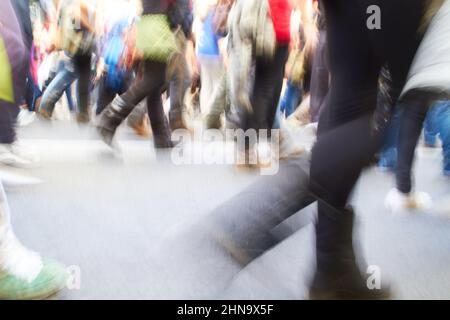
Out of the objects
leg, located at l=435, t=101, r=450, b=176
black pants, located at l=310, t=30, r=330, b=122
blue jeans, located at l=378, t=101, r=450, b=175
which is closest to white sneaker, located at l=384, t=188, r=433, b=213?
blue jeans, located at l=378, t=101, r=450, b=175

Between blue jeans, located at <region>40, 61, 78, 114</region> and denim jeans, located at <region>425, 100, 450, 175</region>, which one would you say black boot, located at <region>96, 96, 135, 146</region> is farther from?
denim jeans, located at <region>425, 100, 450, 175</region>

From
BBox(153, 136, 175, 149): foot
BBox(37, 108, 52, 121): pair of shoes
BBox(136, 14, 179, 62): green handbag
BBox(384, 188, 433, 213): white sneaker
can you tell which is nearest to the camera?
BBox(384, 188, 433, 213): white sneaker

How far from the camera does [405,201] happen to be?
4.91 ft

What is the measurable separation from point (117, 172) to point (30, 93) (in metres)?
0.70

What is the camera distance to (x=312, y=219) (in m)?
0.93

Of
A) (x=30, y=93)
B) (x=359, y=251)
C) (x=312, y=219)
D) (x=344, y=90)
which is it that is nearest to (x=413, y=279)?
(x=359, y=251)

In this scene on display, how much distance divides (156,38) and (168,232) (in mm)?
979

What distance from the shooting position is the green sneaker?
91 centimetres

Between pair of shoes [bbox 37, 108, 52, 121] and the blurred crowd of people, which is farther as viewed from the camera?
pair of shoes [bbox 37, 108, 52, 121]

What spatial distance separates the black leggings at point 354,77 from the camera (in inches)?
32.3

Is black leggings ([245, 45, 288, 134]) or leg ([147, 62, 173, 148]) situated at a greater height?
black leggings ([245, 45, 288, 134])

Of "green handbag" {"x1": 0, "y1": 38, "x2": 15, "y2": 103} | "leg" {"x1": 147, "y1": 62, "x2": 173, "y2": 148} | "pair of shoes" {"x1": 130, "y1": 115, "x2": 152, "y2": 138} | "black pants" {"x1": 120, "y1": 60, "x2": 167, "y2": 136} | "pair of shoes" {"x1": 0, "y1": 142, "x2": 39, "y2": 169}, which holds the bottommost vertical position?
"pair of shoes" {"x1": 130, "y1": 115, "x2": 152, "y2": 138}

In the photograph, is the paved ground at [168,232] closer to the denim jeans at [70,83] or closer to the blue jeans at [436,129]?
the blue jeans at [436,129]

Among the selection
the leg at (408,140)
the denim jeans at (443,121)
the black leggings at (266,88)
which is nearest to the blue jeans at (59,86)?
the black leggings at (266,88)
